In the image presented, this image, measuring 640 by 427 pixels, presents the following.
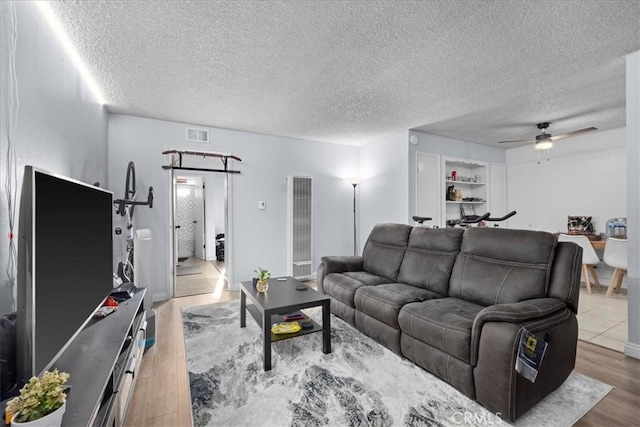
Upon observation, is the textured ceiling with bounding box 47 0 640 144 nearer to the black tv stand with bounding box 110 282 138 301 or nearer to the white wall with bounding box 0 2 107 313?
the white wall with bounding box 0 2 107 313

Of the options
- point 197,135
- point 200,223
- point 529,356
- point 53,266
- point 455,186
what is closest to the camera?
point 53,266

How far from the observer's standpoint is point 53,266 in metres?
1.14

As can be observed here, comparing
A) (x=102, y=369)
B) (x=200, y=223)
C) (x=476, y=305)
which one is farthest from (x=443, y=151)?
(x=200, y=223)

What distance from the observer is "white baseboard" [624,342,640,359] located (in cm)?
235

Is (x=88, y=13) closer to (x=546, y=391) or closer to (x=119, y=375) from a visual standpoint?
(x=119, y=375)

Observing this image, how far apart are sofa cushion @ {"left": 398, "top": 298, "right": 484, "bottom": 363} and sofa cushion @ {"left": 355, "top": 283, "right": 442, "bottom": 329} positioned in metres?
0.08

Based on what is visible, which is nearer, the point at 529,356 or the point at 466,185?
the point at 529,356

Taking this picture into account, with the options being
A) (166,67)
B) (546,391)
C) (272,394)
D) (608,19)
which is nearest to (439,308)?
(546,391)

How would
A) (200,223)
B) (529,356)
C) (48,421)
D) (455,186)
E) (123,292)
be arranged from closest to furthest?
(48,421), (529,356), (123,292), (455,186), (200,223)

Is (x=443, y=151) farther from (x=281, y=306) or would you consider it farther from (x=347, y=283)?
(x=281, y=306)

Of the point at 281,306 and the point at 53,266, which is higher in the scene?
the point at 53,266

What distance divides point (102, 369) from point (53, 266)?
518mm

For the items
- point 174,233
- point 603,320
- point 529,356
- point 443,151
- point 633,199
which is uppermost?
point 443,151

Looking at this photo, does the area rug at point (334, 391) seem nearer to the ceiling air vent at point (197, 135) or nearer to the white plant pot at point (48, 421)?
the white plant pot at point (48, 421)
